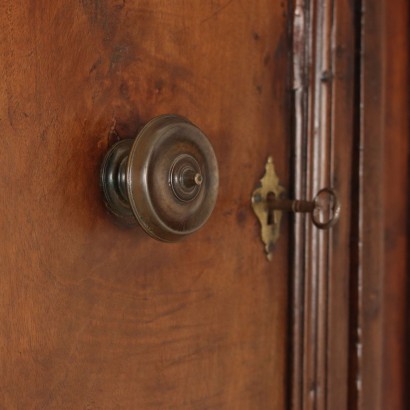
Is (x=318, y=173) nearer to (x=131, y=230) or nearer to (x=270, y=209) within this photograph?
(x=270, y=209)

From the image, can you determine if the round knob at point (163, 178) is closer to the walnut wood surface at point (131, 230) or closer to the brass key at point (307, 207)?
the walnut wood surface at point (131, 230)

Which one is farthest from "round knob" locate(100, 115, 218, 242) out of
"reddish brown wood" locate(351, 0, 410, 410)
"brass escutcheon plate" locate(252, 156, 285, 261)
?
"reddish brown wood" locate(351, 0, 410, 410)

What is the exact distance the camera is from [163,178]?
18.0 inches

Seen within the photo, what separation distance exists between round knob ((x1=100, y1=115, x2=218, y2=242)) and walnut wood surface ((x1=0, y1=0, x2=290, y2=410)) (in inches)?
0.6

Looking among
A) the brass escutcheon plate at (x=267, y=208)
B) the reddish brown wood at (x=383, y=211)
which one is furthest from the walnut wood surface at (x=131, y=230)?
the reddish brown wood at (x=383, y=211)

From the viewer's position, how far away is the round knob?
1.46 feet

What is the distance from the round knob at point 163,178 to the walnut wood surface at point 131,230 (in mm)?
16

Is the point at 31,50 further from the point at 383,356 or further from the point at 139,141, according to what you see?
the point at 383,356

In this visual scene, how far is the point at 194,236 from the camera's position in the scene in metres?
0.57

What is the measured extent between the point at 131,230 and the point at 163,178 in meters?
0.07

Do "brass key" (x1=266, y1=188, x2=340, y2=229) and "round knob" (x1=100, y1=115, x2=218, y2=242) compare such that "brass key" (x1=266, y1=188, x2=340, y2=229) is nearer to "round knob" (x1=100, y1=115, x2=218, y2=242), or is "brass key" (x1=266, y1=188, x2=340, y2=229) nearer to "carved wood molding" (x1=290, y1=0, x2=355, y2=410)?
"carved wood molding" (x1=290, y1=0, x2=355, y2=410)

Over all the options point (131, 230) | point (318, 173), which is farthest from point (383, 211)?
point (131, 230)

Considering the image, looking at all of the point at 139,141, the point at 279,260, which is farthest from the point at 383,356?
the point at 139,141

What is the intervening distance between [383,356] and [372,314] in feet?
0.28
